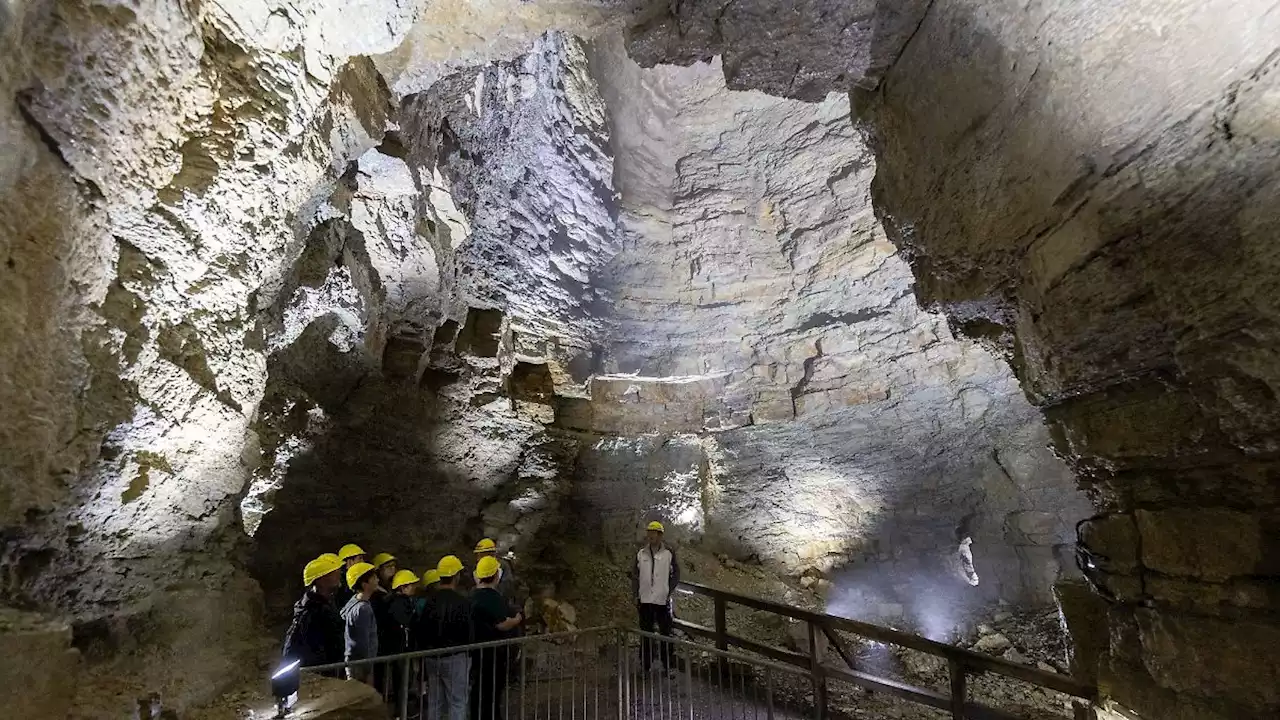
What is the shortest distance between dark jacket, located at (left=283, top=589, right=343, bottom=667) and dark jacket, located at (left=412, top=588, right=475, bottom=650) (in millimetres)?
567

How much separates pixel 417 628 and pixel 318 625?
2.48 ft

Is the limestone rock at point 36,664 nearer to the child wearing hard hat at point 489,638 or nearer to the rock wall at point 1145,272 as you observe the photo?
the child wearing hard hat at point 489,638

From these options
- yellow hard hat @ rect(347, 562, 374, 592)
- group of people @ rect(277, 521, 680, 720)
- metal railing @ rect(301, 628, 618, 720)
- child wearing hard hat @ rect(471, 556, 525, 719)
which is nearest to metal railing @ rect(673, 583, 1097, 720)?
group of people @ rect(277, 521, 680, 720)

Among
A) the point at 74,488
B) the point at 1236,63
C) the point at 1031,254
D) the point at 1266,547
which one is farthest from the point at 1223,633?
the point at 74,488

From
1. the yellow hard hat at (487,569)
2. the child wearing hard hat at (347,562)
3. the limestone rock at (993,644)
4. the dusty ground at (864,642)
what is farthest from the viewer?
the limestone rock at (993,644)

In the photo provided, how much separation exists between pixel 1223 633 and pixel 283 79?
14.1 feet

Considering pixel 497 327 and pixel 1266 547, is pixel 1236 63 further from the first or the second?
pixel 497 327

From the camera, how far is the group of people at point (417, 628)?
13.0 feet

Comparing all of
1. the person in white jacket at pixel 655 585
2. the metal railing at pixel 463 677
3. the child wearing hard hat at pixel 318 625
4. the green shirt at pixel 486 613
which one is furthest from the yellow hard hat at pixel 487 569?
the person in white jacket at pixel 655 585

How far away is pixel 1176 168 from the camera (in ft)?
6.64

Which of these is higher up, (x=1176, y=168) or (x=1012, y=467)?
(x=1176, y=168)

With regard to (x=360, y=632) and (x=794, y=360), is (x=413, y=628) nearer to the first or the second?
(x=360, y=632)

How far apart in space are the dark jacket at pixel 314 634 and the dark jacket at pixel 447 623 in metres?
0.57

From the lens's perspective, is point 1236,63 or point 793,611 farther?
point 793,611
